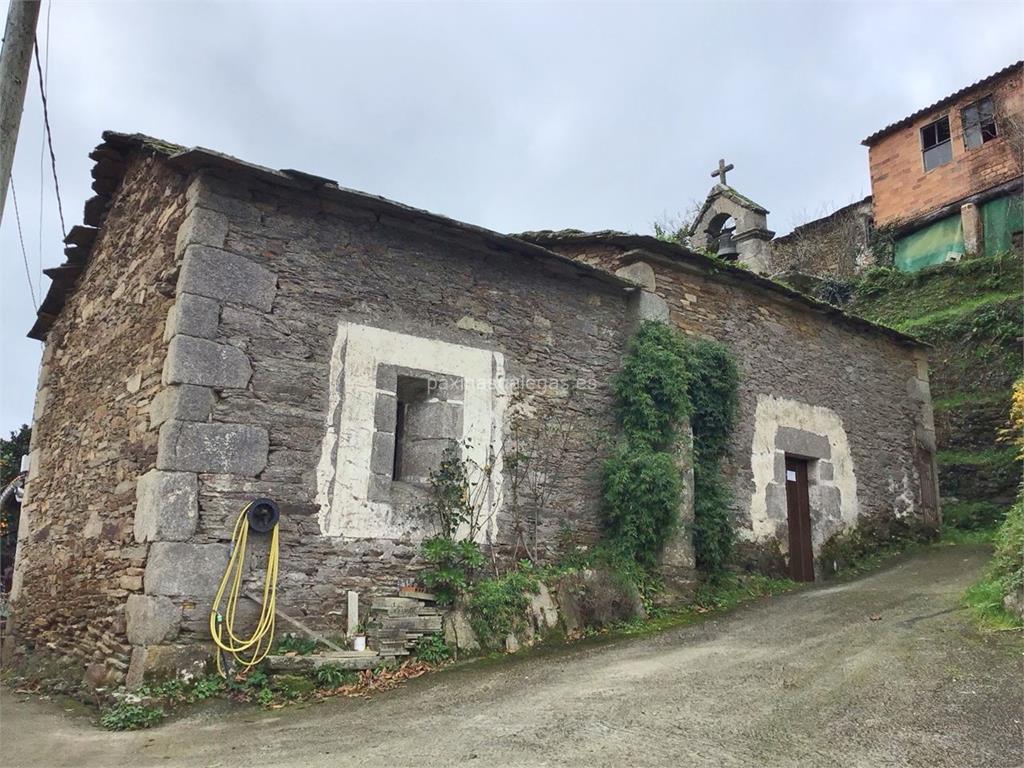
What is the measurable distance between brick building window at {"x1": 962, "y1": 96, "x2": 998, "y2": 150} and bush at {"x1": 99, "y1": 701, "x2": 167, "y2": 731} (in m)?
19.7

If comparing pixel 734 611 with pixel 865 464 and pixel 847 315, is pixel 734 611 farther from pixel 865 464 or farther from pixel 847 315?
pixel 847 315

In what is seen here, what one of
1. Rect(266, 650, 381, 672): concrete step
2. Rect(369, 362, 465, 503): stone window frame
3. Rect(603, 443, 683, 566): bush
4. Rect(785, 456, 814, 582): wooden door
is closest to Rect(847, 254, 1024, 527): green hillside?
Rect(785, 456, 814, 582): wooden door

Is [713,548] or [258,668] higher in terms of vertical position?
[713,548]

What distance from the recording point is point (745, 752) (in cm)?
418

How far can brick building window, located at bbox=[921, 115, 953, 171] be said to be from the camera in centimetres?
1914

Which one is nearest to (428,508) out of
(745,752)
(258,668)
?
(258,668)

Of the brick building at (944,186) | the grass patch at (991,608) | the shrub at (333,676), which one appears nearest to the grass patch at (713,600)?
the grass patch at (991,608)

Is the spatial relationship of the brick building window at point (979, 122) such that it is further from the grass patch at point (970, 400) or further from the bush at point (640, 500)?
the bush at point (640, 500)

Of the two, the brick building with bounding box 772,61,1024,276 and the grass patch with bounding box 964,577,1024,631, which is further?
the brick building with bounding box 772,61,1024,276

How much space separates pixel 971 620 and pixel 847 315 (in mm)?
6094

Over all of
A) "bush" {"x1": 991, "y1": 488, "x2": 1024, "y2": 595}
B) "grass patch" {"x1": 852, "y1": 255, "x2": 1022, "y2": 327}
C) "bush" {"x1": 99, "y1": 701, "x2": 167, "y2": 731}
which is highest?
"grass patch" {"x1": 852, "y1": 255, "x2": 1022, "y2": 327}

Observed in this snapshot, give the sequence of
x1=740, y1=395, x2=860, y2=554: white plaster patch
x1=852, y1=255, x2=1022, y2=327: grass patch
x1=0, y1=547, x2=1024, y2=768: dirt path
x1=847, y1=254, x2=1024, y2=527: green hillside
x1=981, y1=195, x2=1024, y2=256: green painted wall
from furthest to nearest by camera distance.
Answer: x1=981, y1=195, x2=1024, y2=256: green painted wall
x1=852, y1=255, x2=1022, y2=327: grass patch
x1=847, y1=254, x2=1024, y2=527: green hillside
x1=740, y1=395, x2=860, y2=554: white plaster patch
x1=0, y1=547, x2=1024, y2=768: dirt path

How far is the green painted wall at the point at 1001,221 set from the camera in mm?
17625

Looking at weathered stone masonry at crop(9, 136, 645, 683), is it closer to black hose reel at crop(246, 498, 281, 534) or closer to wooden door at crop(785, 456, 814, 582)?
black hose reel at crop(246, 498, 281, 534)
